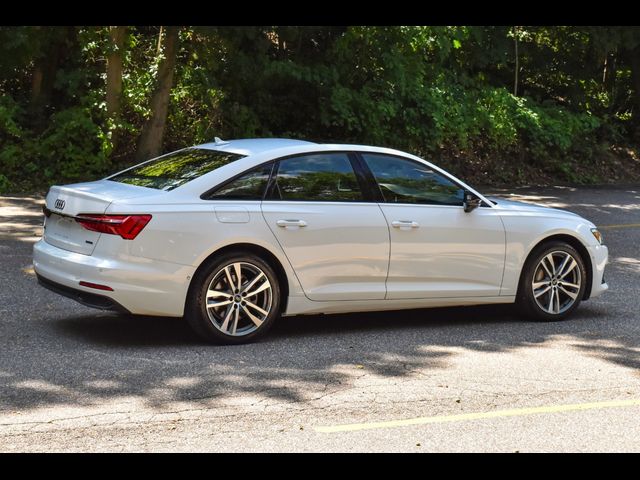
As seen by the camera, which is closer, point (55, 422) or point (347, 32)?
point (55, 422)

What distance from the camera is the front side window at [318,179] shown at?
8297 millimetres

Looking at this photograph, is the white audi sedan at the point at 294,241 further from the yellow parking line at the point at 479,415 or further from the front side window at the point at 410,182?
the yellow parking line at the point at 479,415

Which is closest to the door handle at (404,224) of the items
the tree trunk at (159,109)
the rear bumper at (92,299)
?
the rear bumper at (92,299)

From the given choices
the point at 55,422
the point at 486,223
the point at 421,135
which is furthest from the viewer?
the point at 421,135

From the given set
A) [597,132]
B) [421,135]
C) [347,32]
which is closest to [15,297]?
[347,32]

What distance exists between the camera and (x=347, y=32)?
20.9 meters

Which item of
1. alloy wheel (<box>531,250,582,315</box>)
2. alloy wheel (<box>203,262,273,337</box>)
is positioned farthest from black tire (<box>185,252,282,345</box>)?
alloy wheel (<box>531,250,582,315</box>)

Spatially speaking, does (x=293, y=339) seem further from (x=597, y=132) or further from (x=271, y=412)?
(x=597, y=132)

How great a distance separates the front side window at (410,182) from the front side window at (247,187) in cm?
92

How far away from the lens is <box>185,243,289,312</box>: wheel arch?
777cm

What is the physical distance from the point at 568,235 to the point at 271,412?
4.07 m

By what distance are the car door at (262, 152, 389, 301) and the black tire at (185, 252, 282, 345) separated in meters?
0.23

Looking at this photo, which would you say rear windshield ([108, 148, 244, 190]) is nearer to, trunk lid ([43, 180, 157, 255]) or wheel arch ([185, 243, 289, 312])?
trunk lid ([43, 180, 157, 255])

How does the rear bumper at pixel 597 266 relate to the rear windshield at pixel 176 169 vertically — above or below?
below
